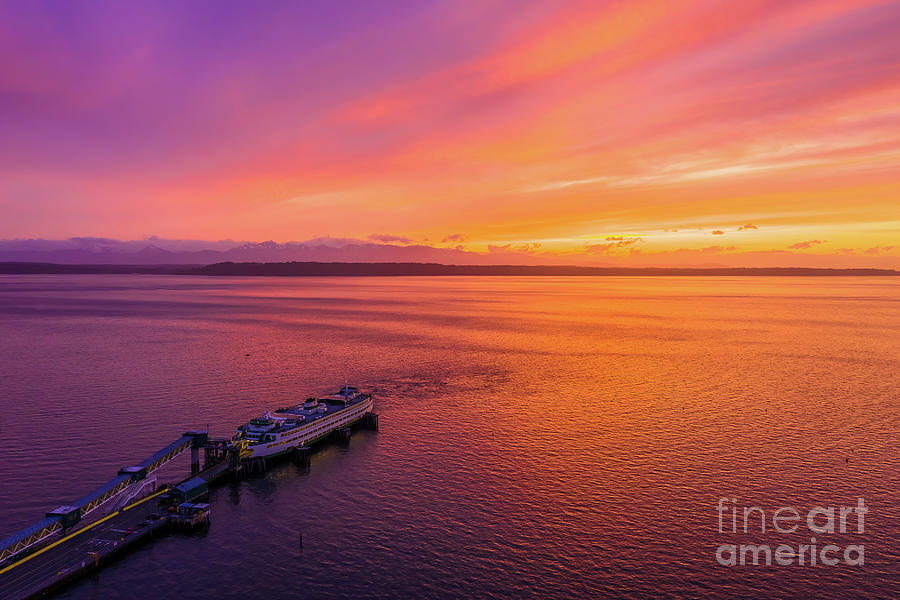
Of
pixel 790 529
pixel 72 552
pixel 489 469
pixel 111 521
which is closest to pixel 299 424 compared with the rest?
pixel 111 521

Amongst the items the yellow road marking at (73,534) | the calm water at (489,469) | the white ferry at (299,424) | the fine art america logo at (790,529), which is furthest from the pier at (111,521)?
the fine art america logo at (790,529)

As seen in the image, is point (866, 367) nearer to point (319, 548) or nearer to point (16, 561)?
point (319, 548)

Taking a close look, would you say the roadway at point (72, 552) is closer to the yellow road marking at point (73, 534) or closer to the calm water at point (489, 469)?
the yellow road marking at point (73, 534)

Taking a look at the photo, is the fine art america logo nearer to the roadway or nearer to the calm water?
the calm water

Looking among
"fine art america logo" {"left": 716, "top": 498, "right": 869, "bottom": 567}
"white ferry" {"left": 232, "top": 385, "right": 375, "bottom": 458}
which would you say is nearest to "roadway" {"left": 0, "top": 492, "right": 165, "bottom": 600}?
"white ferry" {"left": 232, "top": 385, "right": 375, "bottom": 458}

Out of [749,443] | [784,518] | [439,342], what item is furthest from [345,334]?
[784,518]

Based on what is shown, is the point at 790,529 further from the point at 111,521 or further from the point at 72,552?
the point at 111,521

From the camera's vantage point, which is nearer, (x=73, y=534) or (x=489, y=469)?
(x=73, y=534)
